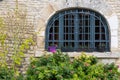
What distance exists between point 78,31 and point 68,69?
196 centimetres

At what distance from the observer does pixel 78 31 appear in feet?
28.4

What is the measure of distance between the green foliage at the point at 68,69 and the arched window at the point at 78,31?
888mm

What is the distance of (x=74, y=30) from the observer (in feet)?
28.5

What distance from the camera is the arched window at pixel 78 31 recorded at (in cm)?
863

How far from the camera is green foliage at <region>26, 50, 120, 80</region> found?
6.88 m

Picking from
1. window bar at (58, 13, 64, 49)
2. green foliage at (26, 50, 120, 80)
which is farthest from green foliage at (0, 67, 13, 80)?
window bar at (58, 13, 64, 49)

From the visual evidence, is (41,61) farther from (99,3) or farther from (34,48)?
(99,3)

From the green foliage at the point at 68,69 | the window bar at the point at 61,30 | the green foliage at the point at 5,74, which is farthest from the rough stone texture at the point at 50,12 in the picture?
the green foliage at the point at 68,69

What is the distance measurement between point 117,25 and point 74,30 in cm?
108

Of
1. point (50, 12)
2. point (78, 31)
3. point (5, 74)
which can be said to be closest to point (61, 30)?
point (78, 31)

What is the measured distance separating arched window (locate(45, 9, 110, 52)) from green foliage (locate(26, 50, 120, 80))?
0.89 meters

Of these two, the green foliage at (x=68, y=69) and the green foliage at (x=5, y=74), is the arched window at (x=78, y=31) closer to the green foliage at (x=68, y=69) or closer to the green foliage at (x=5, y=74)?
the green foliage at (x=68, y=69)

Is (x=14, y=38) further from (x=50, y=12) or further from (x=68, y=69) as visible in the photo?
(x=68, y=69)

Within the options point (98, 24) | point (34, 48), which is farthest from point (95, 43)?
point (34, 48)
